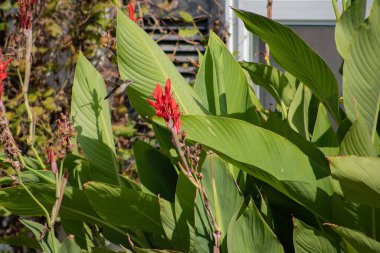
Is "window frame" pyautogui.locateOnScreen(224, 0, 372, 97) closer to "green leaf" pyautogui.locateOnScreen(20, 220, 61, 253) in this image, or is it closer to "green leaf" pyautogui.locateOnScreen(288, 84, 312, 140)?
"green leaf" pyautogui.locateOnScreen(288, 84, 312, 140)

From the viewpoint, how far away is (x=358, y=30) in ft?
5.98

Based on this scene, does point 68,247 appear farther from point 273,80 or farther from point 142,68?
point 273,80

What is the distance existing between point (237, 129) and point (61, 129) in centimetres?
40

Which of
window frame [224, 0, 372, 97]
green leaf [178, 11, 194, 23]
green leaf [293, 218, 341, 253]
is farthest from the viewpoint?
green leaf [178, 11, 194, 23]

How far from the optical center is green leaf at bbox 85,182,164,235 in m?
1.89

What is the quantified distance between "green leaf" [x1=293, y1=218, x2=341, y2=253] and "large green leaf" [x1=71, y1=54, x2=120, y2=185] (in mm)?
604

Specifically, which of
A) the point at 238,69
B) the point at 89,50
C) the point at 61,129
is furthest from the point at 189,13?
the point at 61,129

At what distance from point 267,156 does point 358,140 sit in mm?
200

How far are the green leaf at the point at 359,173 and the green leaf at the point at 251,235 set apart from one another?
23 cm

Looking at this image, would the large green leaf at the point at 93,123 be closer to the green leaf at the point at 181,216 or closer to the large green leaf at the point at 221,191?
the green leaf at the point at 181,216

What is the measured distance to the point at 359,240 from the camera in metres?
1.66

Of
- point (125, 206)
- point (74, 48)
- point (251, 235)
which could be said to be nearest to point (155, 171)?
point (125, 206)

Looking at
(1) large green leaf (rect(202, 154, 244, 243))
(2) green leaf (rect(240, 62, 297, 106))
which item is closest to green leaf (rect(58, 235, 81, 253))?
(1) large green leaf (rect(202, 154, 244, 243))

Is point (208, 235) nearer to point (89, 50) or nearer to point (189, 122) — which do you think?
point (189, 122)
